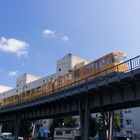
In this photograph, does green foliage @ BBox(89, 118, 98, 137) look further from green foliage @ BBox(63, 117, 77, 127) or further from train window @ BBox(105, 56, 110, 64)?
train window @ BBox(105, 56, 110, 64)

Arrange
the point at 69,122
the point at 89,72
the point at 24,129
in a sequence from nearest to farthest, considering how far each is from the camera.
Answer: the point at 89,72 → the point at 69,122 → the point at 24,129

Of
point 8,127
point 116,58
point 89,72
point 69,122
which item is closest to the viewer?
point 116,58

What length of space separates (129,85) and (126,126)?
71086 millimetres

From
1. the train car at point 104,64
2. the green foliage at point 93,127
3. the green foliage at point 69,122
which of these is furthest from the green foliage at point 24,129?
the train car at point 104,64

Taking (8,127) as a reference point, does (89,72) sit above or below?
above

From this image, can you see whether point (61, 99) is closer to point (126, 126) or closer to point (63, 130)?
point (63, 130)

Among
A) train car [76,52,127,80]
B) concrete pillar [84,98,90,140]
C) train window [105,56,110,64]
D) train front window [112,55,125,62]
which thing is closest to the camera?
concrete pillar [84,98,90,140]

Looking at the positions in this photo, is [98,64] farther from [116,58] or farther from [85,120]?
[85,120]

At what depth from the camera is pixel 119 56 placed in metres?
36.0

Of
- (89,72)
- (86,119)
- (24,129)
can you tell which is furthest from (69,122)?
(86,119)

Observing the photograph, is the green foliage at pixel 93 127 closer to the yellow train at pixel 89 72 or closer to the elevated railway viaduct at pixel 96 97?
the yellow train at pixel 89 72

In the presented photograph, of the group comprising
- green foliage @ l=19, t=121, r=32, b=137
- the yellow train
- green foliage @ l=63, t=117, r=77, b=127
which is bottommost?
green foliage @ l=19, t=121, r=32, b=137

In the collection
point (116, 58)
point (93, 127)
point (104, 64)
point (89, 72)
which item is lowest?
point (93, 127)

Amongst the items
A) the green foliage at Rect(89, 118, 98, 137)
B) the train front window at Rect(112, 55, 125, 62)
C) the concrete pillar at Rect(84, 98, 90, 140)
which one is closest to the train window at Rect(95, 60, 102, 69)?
the train front window at Rect(112, 55, 125, 62)
